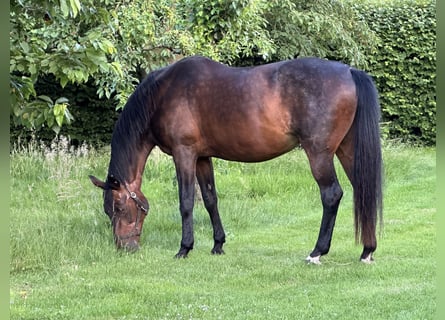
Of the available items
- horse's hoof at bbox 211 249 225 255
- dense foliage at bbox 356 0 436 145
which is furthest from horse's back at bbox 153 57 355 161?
dense foliage at bbox 356 0 436 145

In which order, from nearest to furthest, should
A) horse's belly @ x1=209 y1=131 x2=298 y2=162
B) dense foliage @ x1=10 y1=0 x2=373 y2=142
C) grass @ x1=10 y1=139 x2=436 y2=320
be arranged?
dense foliage @ x1=10 y1=0 x2=373 y2=142
grass @ x1=10 y1=139 x2=436 y2=320
horse's belly @ x1=209 y1=131 x2=298 y2=162

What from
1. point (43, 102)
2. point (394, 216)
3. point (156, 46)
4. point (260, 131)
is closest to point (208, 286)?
point (260, 131)

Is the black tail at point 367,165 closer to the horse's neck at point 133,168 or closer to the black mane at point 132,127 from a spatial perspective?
the black mane at point 132,127

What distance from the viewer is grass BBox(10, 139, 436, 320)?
162 inches

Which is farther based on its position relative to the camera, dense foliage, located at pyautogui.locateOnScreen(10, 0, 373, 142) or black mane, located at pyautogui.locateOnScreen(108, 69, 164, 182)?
black mane, located at pyautogui.locateOnScreen(108, 69, 164, 182)

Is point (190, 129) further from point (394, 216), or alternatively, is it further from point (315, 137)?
point (394, 216)

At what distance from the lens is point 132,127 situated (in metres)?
5.92

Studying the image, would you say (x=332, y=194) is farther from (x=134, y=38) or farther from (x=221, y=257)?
(x=134, y=38)

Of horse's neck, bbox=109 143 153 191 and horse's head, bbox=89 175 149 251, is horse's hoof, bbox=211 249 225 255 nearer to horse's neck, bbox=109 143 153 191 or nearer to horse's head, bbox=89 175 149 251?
horse's head, bbox=89 175 149 251

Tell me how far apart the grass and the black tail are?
35 cm

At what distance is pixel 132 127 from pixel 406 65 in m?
9.43

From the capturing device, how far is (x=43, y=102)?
9.21ft

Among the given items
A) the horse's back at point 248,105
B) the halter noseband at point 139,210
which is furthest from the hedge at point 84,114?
the horse's back at point 248,105

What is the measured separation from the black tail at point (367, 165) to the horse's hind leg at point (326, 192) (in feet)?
0.77
